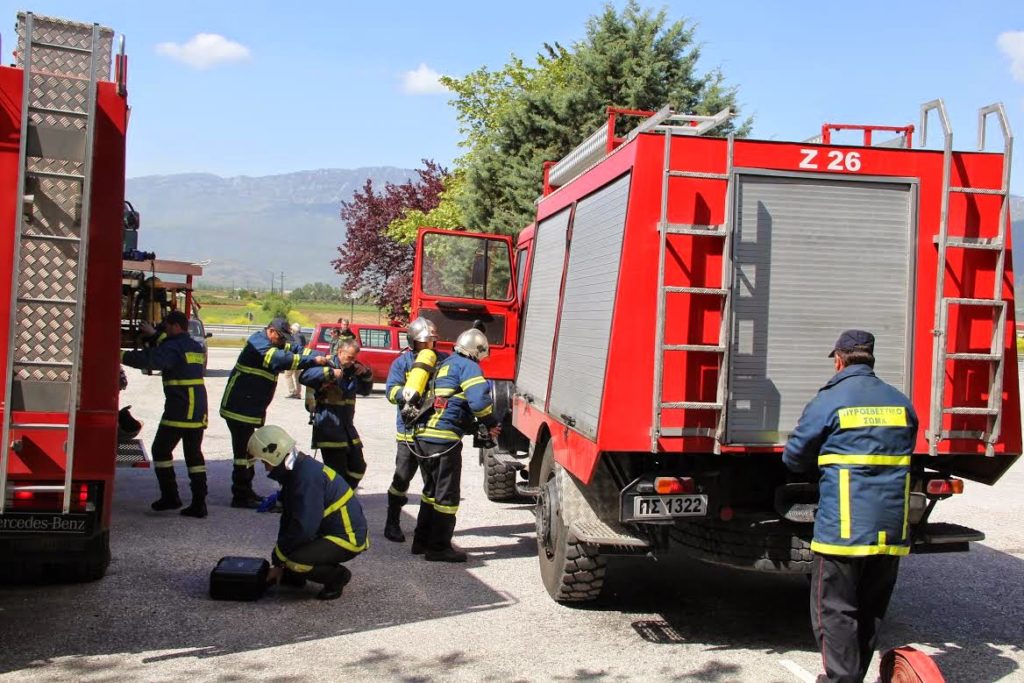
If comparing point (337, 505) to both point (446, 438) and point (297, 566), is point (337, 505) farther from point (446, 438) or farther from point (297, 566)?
point (446, 438)

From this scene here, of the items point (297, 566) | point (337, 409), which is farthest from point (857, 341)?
point (337, 409)

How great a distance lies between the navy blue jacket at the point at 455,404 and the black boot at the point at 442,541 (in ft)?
1.88

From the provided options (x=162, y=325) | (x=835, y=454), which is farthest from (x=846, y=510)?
(x=162, y=325)

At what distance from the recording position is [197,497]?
8.53 meters

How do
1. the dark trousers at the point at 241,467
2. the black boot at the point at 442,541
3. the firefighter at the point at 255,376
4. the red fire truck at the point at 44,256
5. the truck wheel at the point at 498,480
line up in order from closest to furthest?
the red fire truck at the point at 44,256 → the black boot at the point at 442,541 → the firefighter at the point at 255,376 → the dark trousers at the point at 241,467 → the truck wheel at the point at 498,480

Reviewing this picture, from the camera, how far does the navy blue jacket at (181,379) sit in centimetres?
846

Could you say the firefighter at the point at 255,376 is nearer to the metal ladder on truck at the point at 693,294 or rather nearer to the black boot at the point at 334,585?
the black boot at the point at 334,585

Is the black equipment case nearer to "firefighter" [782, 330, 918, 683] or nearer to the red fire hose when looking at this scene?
"firefighter" [782, 330, 918, 683]

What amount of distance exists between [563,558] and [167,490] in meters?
4.27

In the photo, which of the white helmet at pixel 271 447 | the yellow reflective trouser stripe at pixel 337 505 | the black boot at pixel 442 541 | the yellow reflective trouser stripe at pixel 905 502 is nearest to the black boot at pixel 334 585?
the yellow reflective trouser stripe at pixel 337 505

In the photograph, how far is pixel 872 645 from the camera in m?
4.74

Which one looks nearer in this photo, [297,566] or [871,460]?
[871,460]

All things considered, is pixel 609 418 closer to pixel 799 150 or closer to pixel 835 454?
pixel 835 454

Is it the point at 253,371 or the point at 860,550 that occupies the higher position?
the point at 253,371
